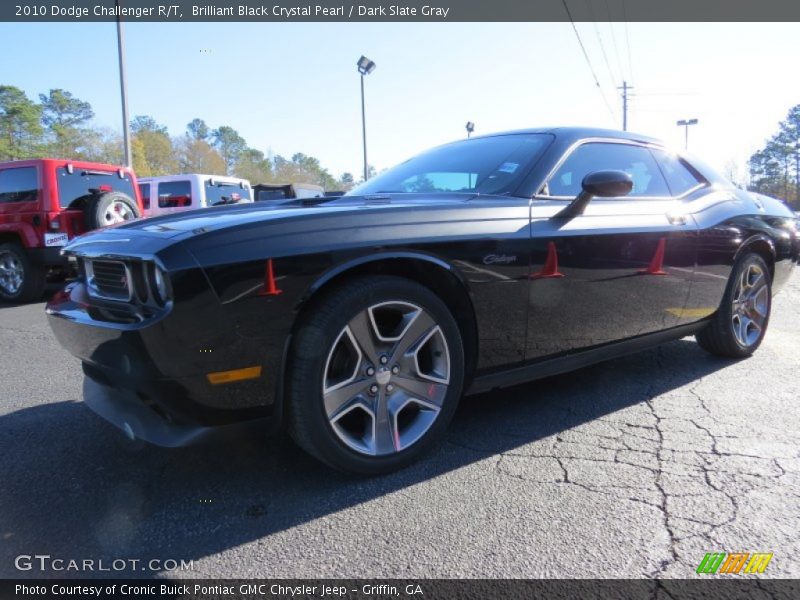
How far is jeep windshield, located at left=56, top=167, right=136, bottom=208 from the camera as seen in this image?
7.63 m

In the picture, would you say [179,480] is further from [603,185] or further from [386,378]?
[603,185]

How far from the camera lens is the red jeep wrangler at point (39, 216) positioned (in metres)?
7.42

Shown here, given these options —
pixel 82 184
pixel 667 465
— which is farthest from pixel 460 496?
pixel 82 184

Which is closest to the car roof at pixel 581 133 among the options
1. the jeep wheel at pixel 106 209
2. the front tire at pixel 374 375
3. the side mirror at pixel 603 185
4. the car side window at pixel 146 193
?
the side mirror at pixel 603 185

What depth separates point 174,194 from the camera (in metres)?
13.3

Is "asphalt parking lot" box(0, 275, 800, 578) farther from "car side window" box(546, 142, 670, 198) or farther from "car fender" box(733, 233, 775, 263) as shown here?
"car side window" box(546, 142, 670, 198)

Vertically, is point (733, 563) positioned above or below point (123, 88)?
below

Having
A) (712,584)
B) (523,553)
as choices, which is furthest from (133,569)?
(712,584)

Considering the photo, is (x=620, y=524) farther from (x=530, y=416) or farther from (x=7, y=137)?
(x=7, y=137)

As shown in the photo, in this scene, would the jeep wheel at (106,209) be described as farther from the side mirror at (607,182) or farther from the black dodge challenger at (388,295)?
the side mirror at (607,182)

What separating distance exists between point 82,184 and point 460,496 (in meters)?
7.78

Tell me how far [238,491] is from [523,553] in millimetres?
1136

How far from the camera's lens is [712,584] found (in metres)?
1.73

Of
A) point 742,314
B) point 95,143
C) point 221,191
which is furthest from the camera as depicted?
point 95,143
